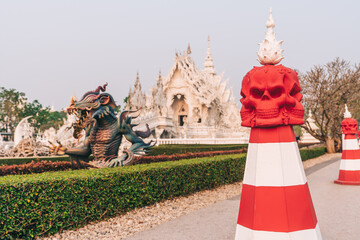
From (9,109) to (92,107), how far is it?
1795 inches

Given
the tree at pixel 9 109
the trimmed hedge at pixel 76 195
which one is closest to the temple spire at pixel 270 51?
the trimmed hedge at pixel 76 195

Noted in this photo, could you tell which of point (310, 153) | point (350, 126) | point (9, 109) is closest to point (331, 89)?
A: point (310, 153)

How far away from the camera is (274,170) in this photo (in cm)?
284

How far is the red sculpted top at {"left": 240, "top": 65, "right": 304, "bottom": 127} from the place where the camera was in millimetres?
2867

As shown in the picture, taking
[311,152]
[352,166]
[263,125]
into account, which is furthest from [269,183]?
[311,152]

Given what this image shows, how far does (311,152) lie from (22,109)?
45.6 metres

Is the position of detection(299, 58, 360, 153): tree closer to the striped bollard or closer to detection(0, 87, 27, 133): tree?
the striped bollard

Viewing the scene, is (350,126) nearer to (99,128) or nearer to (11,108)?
(99,128)

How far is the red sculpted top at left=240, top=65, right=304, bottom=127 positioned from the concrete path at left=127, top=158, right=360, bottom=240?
2383mm

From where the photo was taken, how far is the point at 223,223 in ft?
17.4

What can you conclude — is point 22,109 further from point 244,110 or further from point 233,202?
point 244,110

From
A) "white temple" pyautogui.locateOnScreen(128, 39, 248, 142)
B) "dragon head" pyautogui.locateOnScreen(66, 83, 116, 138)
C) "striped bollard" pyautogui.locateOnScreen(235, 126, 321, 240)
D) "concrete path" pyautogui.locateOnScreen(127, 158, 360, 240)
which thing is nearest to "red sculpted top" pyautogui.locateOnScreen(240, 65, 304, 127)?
"striped bollard" pyautogui.locateOnScreen(235, 126, 321, 240)

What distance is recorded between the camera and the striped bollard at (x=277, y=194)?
9.06 ft

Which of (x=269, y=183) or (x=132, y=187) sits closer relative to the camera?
(x=269, y=183)
